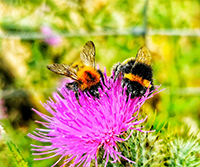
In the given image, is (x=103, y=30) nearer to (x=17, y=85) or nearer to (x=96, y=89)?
(x=17, y=85)

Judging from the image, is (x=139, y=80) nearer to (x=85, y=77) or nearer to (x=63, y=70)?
(x=85, y=77)

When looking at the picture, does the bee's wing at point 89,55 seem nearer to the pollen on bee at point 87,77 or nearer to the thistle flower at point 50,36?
the pollen on bee at point 87,77

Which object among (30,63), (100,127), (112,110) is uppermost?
(30,63)

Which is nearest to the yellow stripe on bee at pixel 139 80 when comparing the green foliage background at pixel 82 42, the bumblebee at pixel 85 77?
the bumblebee at pixel 85 77

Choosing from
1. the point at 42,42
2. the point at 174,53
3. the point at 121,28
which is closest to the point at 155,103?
the point at 174,53

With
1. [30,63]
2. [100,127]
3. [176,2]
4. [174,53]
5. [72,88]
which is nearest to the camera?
[100,127]

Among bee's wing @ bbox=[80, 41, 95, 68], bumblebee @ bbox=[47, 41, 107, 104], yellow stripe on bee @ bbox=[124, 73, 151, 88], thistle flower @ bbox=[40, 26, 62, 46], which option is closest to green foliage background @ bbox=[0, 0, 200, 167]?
thistle flower @ bbox=[40, 26, 62, 46]

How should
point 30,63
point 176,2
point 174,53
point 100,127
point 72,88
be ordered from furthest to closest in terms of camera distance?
point 176,2 → point 30,63 → point 174,53 → point 72,88 → point 100,127

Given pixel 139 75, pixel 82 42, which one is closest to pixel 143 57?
pixel 139 75
